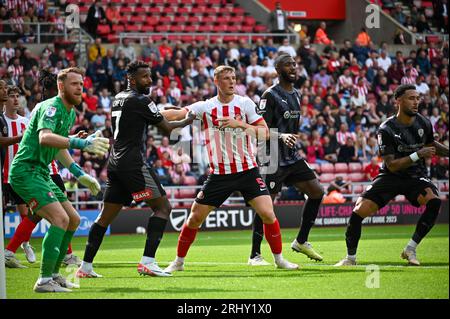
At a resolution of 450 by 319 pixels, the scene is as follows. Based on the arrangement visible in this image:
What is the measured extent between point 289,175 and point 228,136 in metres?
1.90

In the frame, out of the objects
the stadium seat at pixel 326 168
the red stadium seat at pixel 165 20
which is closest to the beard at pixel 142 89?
the stadium seat at pixel 326 168

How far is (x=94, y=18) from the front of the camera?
27.9 metres

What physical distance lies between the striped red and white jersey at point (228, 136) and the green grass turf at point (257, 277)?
1355mm

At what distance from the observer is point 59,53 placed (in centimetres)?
2511

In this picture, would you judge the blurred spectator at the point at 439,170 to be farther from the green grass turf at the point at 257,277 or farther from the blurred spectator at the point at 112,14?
the blurred spectator at the point at 112,14

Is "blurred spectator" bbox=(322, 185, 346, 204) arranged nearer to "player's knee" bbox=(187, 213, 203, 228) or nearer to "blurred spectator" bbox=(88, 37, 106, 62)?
"blurred spectator" bbox=(88, 37, 106, 62)

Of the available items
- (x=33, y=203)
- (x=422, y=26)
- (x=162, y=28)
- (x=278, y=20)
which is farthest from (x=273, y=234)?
(x=422, y=26)

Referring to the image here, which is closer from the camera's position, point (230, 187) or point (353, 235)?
point (230, 187)

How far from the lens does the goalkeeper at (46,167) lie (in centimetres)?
902

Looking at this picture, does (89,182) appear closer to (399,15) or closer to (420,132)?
(420,132)

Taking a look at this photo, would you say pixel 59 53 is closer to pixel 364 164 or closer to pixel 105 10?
pixel 105 10
